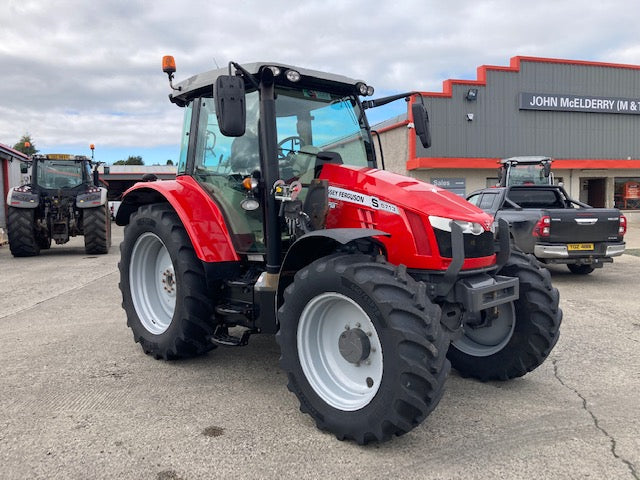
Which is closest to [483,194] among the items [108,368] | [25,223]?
[108,368]

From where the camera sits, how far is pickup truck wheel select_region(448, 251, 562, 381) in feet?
12.2

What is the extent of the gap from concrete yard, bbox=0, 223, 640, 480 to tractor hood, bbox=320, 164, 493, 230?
50.3 inches

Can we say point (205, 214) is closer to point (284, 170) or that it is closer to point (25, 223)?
point (284, 170)

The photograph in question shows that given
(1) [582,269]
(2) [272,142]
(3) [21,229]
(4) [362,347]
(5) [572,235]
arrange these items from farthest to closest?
1. (3) [21,229]
2. (1) [582,269]
3. (5) [572,235]
4. (2) [272,142]
5. (4) [362,347]

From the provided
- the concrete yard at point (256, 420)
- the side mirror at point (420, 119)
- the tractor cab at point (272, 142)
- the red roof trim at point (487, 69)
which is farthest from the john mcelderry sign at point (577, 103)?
the tractor cab at point (272, 142)

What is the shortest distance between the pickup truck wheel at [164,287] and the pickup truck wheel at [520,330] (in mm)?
1992

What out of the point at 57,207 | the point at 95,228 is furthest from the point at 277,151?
the point at 57,207

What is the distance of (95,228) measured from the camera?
12906 mm

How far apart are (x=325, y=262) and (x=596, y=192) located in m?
25.1

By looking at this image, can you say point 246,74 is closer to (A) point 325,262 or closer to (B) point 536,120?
(A) point 325,262

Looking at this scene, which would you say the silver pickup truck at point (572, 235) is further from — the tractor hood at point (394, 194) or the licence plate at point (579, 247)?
the tractor hood at point (394, 194)

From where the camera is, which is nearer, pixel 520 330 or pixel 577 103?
pixel 520 330

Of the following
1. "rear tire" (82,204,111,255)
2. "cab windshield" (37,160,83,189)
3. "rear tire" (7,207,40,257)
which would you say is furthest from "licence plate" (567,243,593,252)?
"cab windshield" (37,160,83,189)

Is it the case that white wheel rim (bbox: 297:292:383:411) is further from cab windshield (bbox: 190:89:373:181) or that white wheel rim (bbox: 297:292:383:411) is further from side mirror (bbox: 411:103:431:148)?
side mirror (bbox: 411:103:431:148)
